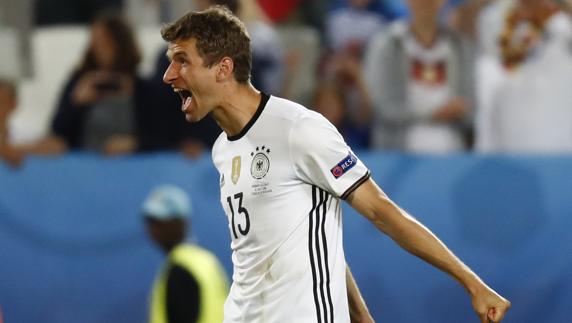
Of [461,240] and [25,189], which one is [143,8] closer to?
[25,189]

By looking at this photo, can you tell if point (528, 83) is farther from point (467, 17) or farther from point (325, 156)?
point (325, 156)

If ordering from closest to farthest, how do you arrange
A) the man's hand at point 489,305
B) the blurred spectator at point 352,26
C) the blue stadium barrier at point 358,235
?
the man's hand at point 489,305
the blue stadium barrier at point 358,235
the blurred spectator at point 352,26

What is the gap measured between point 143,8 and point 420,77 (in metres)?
1.95

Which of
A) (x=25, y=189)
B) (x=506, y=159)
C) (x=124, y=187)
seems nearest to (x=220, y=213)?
(x=124, y=187)

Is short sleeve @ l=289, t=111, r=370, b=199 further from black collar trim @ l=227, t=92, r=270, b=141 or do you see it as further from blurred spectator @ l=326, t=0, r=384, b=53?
blurred spectator @ l=326, t=0, r=384, b=53

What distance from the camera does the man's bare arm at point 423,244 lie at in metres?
3.45

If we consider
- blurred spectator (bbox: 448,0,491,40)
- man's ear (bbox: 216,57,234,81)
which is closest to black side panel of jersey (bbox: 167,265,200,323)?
man's ear (bbox: 216,57,234,81)

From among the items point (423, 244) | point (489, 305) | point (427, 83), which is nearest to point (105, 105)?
point (427, 83)

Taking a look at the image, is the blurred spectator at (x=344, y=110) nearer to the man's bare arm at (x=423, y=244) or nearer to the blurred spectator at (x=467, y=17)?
the blurred spectator at (x=467, y=17)

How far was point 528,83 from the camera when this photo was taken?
713cm

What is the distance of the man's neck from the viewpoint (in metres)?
3.75

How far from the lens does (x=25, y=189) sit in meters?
7.55

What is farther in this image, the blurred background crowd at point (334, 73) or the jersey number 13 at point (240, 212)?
the blurred background crowd at point (334, 73)

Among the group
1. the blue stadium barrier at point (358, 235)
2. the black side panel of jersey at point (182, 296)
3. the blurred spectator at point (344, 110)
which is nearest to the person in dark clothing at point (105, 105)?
the blue stadium barrier at point (358, 235)
